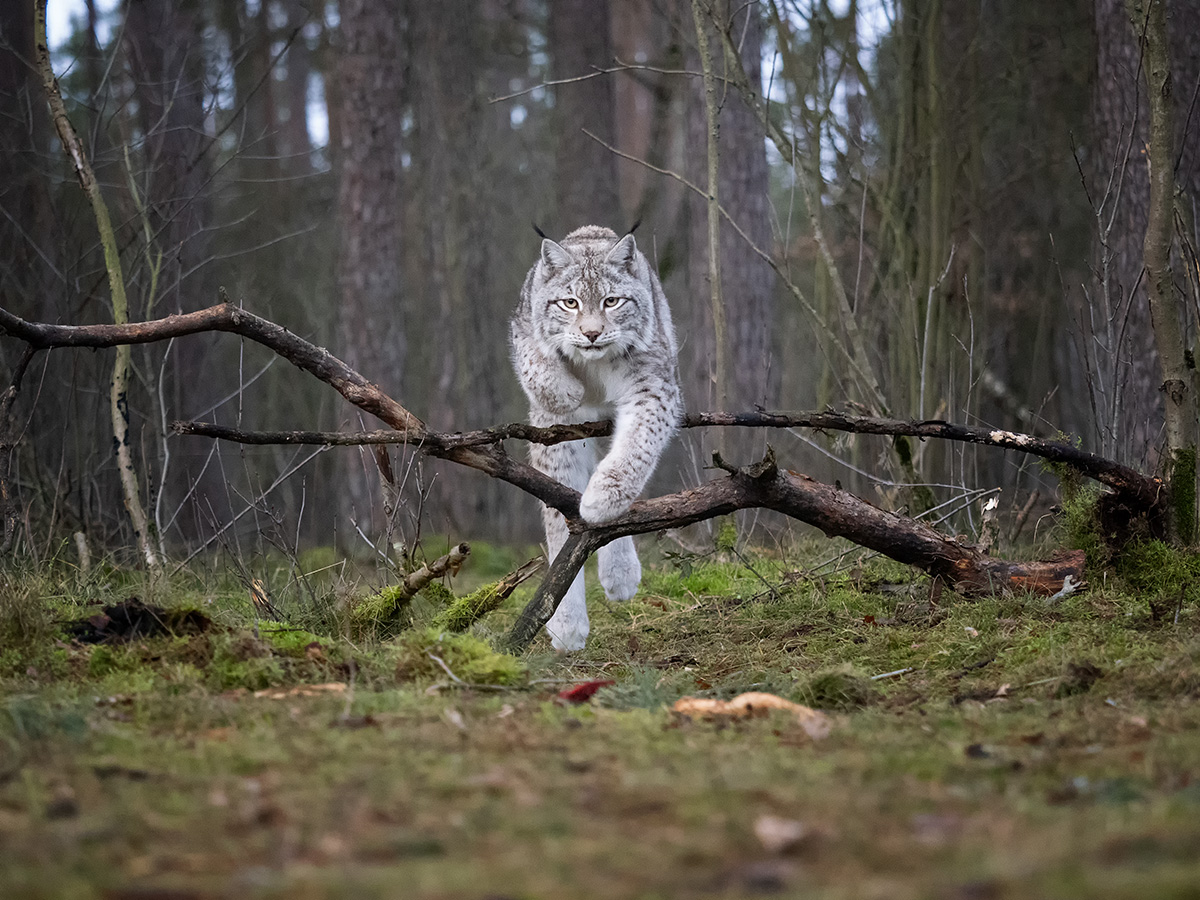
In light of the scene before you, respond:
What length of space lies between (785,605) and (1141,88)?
3.76 metres

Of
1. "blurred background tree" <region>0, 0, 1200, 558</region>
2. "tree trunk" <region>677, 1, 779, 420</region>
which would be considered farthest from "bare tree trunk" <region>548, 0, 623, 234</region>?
"tree trunk" <region>677, 1, 779, 420</region>

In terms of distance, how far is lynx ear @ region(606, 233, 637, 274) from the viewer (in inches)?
212

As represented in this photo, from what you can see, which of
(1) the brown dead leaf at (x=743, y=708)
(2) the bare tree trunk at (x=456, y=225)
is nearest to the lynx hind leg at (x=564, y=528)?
(1) the brown dead leaf at (x=743, y=708)

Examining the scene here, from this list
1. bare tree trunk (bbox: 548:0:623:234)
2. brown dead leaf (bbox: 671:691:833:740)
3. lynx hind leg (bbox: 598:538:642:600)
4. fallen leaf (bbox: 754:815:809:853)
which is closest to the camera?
fallen leaf (bbox: 754:815:809:853)

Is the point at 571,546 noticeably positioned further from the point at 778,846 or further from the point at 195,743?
the point at 778,846

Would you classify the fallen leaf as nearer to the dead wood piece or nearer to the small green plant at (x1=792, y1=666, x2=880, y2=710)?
the small green plant at (x1=792, y1=666, x2=880, y2=710)

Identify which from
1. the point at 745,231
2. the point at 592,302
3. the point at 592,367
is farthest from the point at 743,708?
the point at 745,231

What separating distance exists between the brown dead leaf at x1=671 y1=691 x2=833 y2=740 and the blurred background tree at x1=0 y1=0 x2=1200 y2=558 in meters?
1.85

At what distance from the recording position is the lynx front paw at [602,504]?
13.7 feet

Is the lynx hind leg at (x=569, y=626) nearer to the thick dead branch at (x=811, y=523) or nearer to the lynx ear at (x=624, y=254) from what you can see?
the thick dead branch at (x=811, y=523)

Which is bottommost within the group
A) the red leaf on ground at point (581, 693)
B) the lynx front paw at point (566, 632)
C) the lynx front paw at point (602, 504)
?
the lynx front paw at point (566, 632)

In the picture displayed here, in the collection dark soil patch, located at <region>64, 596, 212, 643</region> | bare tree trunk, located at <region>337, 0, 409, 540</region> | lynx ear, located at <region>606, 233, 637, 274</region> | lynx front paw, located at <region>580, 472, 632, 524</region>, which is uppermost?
bare tree trunk, located at <region>337, 0, 409, 540</region>

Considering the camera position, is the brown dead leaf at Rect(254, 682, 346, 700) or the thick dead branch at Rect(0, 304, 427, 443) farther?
the thick dead branch at Rect(0, 304, 427, 443)

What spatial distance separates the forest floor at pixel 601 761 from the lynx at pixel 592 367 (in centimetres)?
90
